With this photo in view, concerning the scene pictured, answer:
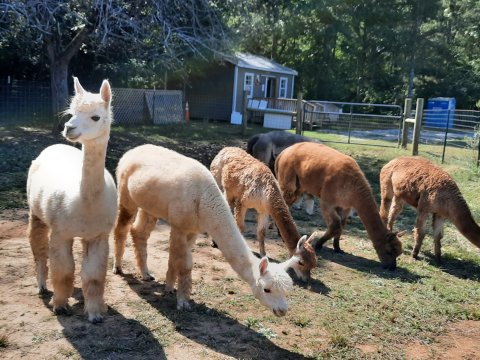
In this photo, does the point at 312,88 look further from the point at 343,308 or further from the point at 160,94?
the point at 343,308

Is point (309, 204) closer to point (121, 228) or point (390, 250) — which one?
point (390, 250)

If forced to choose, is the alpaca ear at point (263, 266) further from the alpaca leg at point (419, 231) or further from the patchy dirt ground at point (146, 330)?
the alpaca leg at point (419, 231)

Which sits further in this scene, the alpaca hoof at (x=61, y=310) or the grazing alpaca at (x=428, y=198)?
the grazing alpaca at (x=428, y=198)

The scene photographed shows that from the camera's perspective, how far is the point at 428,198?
7.04m

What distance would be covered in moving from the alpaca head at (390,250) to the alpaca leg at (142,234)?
3080 mm

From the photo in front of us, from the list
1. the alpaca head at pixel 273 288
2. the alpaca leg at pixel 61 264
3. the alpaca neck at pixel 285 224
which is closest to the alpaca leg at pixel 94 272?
the alpaca leg at pixel 61 264

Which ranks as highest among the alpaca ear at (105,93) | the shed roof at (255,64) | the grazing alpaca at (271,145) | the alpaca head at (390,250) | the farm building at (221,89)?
A: the shed roof at (255,64)

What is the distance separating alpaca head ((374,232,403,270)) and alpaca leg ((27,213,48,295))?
13.8ft

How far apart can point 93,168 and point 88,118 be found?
0.46 metres

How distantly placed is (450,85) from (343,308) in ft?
115

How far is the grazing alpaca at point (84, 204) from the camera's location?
13.4ft

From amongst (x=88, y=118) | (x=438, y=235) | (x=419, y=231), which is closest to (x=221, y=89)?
(x=419, y=231)

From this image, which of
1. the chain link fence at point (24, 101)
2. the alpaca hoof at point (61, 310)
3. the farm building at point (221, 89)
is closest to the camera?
the alpaca hoof at point (61, 310)

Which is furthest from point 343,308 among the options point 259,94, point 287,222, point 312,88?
point 312,88
